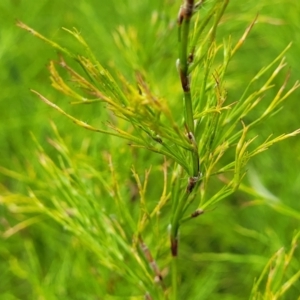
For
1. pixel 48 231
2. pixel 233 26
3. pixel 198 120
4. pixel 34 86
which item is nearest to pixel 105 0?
pixel 34 86

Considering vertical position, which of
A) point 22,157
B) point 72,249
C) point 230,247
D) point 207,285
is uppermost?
point 22,157

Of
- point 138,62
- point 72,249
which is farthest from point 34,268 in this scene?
point 138,62

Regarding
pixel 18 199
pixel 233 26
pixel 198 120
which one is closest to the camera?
pixel 198 120

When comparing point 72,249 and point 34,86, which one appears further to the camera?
point 34,86

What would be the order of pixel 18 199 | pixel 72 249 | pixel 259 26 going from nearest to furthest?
pixel 18 199
pixel 72 249
pixel 259 26

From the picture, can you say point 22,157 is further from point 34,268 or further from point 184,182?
point 184,182

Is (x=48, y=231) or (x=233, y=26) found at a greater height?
(x=233, y=26)
